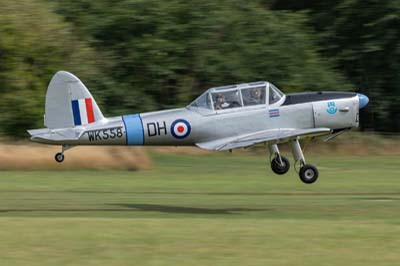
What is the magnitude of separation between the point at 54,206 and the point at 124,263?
288 inches

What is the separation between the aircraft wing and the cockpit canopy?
68 centimetres

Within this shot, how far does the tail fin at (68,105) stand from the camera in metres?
21.2

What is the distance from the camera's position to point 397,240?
13.3 meters

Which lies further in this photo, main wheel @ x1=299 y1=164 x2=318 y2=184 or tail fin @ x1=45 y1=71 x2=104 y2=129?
tail fin @ x1=45 y1=71 x2=104 y2=129

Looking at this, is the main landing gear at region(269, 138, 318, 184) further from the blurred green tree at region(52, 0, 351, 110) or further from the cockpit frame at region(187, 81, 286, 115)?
the blurred green tree at region(52, 0, 351, 110)

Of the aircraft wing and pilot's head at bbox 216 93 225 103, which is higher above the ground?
pilot's head at bbox 216 93 225 103

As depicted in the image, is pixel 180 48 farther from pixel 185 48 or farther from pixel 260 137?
pixel 260 137

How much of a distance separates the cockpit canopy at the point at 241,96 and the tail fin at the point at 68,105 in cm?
247

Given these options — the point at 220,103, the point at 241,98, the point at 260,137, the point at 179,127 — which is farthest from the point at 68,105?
the point at 260,137

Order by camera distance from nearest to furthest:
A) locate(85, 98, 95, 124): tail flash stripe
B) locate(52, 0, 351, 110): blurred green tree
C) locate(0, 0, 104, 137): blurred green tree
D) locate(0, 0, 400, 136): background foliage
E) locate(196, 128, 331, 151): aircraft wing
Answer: locate(196, 128, 331, 151): aircraft wing, locate(85, 98, 95, 124): tail flash stripe, locate(0, 0, 104, 137): blurred green tree, locate(0, 0, 400, 136): background foliage, locate(52, 0, 351, 110): blurred green tree

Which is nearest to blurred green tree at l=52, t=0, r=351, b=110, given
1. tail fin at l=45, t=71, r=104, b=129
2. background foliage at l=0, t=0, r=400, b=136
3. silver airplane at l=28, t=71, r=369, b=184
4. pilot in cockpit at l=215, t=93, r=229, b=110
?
background foliage at l=0, t=0, r=400, b=136

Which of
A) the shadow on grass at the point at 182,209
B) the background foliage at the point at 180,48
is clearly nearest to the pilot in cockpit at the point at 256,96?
the shadow on grass at the point at 182,209

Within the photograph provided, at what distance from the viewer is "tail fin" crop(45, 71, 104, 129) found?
69.4 ft

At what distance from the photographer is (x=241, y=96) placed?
2064cm
